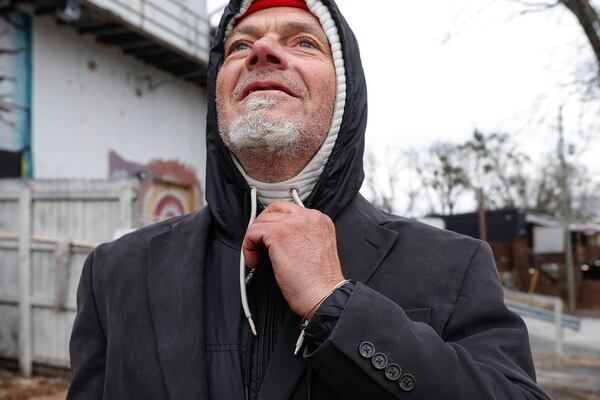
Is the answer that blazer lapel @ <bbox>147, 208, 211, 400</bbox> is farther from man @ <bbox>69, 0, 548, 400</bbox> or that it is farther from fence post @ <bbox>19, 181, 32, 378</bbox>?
fence post @ <bbox>19, 181, 32, 378</bbox>

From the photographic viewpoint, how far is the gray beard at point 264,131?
1.65m

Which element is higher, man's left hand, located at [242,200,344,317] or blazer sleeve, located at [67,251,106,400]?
man's left hand, located at [242,200,344,317]

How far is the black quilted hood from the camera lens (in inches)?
70.7

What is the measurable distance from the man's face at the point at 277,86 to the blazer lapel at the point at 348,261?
0.27 m

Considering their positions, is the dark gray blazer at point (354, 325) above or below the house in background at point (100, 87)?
below

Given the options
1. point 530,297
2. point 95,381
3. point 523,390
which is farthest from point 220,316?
point 530,297

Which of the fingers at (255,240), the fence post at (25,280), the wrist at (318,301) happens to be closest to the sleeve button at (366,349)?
the wrist at (318,301)

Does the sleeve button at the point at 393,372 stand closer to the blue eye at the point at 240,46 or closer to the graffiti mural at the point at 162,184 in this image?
the blue eye at the point at 240,46

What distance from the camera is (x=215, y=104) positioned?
1926 mm

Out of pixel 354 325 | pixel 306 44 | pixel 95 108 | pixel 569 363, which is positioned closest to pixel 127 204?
pixel 306 44

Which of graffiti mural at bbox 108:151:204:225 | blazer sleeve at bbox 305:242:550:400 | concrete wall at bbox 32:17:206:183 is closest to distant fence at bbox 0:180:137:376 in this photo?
concrete wall at bbox 32:17:206:183

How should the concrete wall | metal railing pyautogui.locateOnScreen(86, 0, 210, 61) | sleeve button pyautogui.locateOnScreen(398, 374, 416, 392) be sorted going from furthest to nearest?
metal railing pyautogui.locateOnScreen(86, 0, 210, 61), the concrete wall, sleeve button pyautogui.locateOnScreen(398, 374, 416, 392)

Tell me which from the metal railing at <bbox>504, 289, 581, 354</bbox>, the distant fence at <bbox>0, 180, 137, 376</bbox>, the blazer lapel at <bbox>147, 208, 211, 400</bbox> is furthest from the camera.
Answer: the metal railing at <bbox>504, 289, 581, 354</bbox>

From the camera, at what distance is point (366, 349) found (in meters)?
1.32
